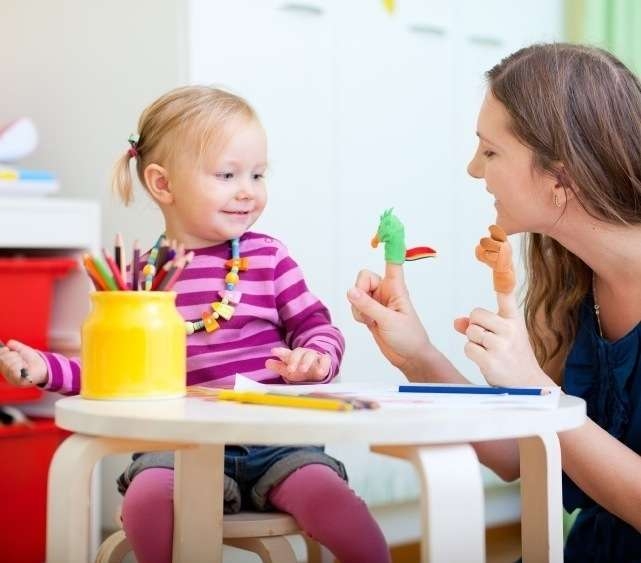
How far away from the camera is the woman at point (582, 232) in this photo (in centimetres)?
131

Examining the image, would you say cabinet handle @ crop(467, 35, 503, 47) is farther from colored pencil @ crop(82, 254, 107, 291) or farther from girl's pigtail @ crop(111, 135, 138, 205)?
colored pencil @ crop(82, 254, 107, 291)

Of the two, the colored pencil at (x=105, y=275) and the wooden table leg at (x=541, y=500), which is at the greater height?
the colored pencil at (x=105, y=275)

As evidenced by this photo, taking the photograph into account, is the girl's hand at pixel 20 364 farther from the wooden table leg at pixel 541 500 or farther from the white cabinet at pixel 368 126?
the white cabinet at pixel 368 126

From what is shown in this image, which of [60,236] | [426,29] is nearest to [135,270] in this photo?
[60,236]

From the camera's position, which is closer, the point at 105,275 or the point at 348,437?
the point at 348,437

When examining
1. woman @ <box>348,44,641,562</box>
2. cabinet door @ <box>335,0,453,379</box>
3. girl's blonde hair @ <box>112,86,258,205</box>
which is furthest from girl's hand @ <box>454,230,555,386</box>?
cabinet door @ <box>335,0,453,379</box>

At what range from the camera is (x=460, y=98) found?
8.71 feet

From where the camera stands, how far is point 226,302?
4.65 feet

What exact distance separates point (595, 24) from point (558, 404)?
1927 mm

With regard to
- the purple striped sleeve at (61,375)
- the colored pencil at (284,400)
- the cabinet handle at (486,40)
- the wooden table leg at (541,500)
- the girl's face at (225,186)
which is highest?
the cabinet handle at (486,40)

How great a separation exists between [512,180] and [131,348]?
0.54 m

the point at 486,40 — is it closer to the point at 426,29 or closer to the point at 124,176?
the point at 426,29

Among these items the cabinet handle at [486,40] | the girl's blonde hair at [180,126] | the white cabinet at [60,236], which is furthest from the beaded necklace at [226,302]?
the cabinet handle at [486,40]

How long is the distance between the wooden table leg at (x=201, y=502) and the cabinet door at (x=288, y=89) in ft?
3.57
